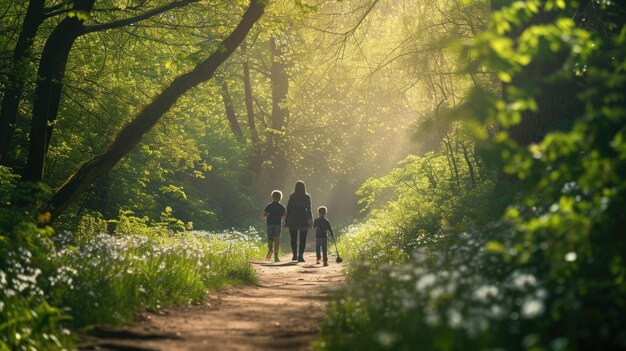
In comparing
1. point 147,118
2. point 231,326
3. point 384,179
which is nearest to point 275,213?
point 384,179

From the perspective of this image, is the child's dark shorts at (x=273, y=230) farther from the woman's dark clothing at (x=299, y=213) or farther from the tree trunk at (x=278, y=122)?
the tree trunk at (x=278, y=122)

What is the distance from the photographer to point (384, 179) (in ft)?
75.2

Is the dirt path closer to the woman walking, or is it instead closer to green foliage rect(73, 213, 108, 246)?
green foliage rect(73, 213, 108, 246)

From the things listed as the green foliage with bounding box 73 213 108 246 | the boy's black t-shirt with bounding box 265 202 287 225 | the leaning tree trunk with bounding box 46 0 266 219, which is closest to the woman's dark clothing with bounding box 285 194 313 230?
the boy's black t-shirt with bounding box 265 202 287 225

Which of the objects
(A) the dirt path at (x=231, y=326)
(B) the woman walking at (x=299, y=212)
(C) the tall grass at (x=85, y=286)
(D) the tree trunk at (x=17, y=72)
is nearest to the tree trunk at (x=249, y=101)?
(B) the woman walking at (x=299, y=212)

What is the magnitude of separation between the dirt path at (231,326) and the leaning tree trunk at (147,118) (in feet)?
10.1

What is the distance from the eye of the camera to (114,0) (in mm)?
16109

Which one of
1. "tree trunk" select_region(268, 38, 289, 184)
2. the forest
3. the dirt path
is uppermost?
"tree trunk" select_region(268, 38, 289, 184)

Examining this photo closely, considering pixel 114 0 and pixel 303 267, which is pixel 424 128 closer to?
pixel 303 267

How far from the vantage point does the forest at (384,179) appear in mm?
4727

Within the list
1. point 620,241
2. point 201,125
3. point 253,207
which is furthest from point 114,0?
point 253,207

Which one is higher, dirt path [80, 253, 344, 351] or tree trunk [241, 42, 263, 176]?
tree trunk [241, 42, 263, 176]

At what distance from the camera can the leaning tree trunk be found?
1211 centimetres

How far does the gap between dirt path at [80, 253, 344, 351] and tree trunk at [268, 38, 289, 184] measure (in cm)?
2250
